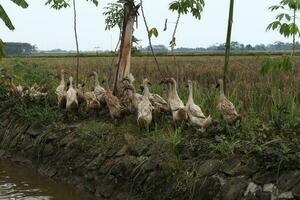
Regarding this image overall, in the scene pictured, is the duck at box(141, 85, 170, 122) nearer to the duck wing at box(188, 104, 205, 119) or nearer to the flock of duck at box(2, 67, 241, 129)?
the flock of duck at box(2, 67, 241, 129)

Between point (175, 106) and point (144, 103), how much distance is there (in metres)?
0.57

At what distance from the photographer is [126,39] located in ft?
37.8

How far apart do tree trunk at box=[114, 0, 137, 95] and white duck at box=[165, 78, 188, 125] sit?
2.33m

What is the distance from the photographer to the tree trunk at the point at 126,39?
1147 cm

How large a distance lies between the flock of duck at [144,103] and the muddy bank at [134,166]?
1.22 feet

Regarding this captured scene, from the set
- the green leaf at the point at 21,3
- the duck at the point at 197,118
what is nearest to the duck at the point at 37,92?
the duck at the point at 197,118

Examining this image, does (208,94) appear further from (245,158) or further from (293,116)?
(245,158)

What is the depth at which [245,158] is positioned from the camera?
272 inches

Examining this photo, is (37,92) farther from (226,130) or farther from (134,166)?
(226,130)

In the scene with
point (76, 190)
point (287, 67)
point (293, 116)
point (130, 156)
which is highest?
point (287, 67)

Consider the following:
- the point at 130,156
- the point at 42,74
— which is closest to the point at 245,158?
the point at 130,156

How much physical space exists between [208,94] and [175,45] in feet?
6.49

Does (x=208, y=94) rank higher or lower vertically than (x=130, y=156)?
higher

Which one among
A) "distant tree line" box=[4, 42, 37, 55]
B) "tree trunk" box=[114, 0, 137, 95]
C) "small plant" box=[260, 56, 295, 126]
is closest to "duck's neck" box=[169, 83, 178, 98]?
"small plant" box=[260, 56, 295, 126]
